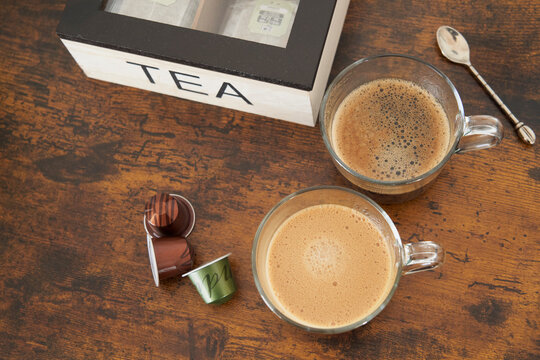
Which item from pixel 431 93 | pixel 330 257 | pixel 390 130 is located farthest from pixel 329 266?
pixel 431 93

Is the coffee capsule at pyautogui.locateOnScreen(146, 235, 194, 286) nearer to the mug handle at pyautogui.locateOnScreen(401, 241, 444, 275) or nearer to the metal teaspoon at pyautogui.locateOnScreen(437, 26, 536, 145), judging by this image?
the mug handle at pyautogui.locateOnScreen(401, 241, 444, 275)

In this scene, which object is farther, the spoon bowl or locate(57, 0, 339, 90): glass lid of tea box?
the spoon bowl

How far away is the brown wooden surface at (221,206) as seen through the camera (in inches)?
44.9

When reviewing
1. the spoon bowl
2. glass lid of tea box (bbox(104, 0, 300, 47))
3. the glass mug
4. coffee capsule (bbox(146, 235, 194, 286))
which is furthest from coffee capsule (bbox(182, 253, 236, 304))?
the spoon bowl

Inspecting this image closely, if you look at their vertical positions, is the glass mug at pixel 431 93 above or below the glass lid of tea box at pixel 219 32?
below

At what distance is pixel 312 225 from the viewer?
3.76 feet

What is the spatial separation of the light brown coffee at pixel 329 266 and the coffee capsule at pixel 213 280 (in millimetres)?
86

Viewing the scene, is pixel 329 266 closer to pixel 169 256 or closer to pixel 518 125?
pixel 169 256

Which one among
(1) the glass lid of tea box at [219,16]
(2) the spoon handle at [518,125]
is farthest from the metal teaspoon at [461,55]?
(1) the glass lid of tea box at [219,16]

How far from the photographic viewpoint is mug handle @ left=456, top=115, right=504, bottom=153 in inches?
41.9

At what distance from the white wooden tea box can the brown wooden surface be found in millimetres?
71

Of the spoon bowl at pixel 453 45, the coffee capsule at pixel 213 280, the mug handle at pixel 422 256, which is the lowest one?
the coffee capsule at pixel 213 280

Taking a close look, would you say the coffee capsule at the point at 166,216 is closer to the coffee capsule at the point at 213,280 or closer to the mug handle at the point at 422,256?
the coffee capsule at the point at 213,280

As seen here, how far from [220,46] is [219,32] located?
10cm
